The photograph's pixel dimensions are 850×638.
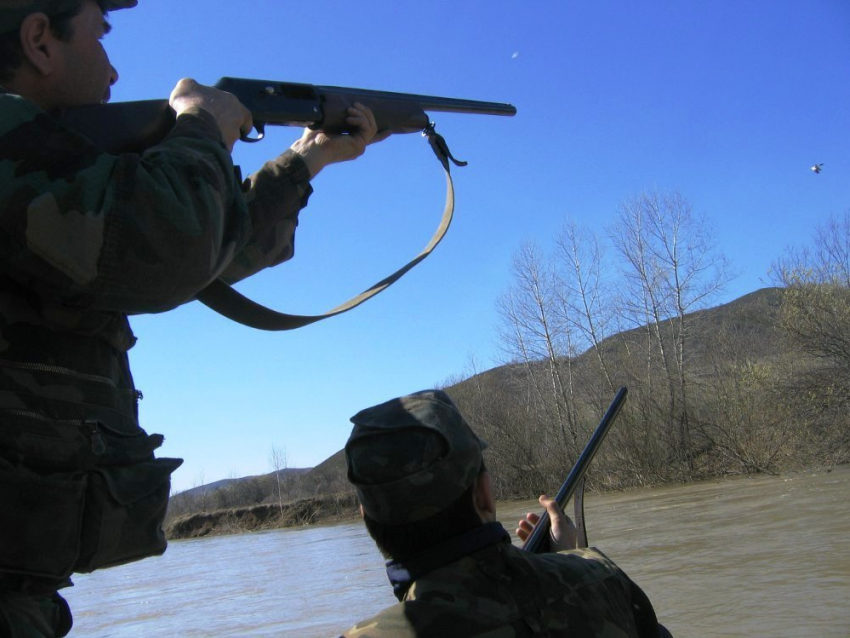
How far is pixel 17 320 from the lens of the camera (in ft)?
4.74

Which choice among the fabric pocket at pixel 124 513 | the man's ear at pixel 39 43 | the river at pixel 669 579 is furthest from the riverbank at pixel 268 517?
the man's ear at pixel 39 43

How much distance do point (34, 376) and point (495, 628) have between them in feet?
3.61

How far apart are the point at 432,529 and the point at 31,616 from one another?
2.80 feet

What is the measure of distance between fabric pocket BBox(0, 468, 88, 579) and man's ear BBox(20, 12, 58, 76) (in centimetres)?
86

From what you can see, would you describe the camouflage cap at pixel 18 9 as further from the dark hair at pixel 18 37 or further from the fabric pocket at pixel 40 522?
the fabric pocket at pixel 40 522

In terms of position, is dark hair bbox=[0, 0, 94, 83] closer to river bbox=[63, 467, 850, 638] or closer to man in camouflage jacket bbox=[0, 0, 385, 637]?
man in camouflage jacket bbox=[0, 0, 385, 637]

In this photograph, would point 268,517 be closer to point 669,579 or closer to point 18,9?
point 669,579

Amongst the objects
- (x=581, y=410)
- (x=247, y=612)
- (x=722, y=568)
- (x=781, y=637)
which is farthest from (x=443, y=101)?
(x=581, y=410)

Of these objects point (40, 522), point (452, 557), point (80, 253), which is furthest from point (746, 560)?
point (80, 253)

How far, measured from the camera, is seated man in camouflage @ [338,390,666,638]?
5.65ft

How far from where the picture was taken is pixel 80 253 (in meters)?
1.34

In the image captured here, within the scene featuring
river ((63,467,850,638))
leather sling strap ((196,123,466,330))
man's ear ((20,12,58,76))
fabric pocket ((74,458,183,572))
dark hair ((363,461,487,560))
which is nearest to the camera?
fabric pocket ((74,458,183,572))

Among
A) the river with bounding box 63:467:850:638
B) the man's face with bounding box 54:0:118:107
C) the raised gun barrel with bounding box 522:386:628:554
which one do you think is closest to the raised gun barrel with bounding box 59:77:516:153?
the man's face with bounding box 54:0:118:107

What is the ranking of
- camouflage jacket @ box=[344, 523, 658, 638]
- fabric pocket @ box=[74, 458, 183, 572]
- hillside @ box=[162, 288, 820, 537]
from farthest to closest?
hillside @ box=[162, 288, 820, 537], camouflage jacket @ box=[344, 523, 658, 638], fabric pocket @ box=[74, 458, 183, 572]
